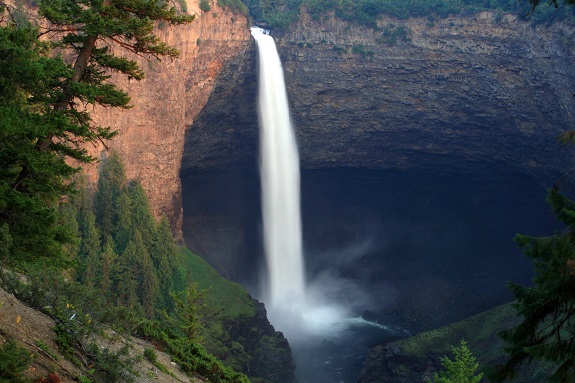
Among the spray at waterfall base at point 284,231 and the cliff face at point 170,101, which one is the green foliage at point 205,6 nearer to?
the cliff face at point 170,101

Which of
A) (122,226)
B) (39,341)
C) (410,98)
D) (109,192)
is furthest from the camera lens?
(410,98)

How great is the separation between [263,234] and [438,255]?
1407 cm

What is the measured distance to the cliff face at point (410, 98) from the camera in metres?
45.2

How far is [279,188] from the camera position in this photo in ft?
179

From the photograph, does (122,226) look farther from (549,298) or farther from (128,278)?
(549,298)

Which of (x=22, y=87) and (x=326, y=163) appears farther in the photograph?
(x=326, y=163)

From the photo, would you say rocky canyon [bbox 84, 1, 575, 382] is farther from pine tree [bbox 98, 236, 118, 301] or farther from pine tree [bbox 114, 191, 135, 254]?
pine tree [bbox 98, 236, 118, 301]

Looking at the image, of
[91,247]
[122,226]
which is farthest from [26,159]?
[122,226]

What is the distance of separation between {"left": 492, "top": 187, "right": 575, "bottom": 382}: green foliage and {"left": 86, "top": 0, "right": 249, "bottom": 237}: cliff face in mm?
33584

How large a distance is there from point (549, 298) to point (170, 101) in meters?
37.3

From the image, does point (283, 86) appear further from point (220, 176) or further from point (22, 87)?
point (22, 87)

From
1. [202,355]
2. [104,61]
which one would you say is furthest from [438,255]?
[104,61]

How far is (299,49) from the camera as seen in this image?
4978 cm

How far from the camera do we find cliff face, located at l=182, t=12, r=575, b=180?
45.2m
